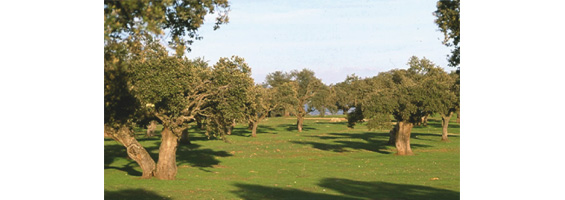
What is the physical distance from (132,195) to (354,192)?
10.9 m

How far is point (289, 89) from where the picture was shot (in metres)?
96.0

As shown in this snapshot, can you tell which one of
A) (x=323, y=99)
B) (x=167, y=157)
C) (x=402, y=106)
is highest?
(x=323, y=99)

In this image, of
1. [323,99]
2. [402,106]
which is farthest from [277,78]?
[402,106]

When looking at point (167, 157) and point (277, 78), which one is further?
point (277, 78)

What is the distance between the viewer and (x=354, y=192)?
99.9 ft

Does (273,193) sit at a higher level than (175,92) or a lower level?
lower

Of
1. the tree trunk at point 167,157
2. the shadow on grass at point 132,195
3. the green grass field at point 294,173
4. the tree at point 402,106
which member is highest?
the tree at point 402,106

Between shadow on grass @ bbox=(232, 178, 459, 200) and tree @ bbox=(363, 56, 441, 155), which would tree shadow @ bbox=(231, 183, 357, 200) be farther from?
tree @ bbox=(363, 56, 441, 155)

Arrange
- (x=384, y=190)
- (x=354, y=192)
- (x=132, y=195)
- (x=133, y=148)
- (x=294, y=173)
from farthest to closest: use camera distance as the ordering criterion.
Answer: (x=294, y=173), (x=133, y=148), (x=384, y=190), (x=354, y=192), (x=132, y=195)

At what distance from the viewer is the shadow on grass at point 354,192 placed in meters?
28.0

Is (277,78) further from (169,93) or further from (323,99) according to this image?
(169,93)

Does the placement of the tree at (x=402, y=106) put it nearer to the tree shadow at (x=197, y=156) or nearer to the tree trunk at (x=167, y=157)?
the tree shadow at (x=197, y=156)


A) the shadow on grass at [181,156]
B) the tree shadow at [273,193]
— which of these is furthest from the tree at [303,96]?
the tree shadow at [273,193]

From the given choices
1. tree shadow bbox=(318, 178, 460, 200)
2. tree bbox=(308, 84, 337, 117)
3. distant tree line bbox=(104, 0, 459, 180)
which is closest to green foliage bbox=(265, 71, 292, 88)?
tree bbox=(308, 84, 337, 117)
